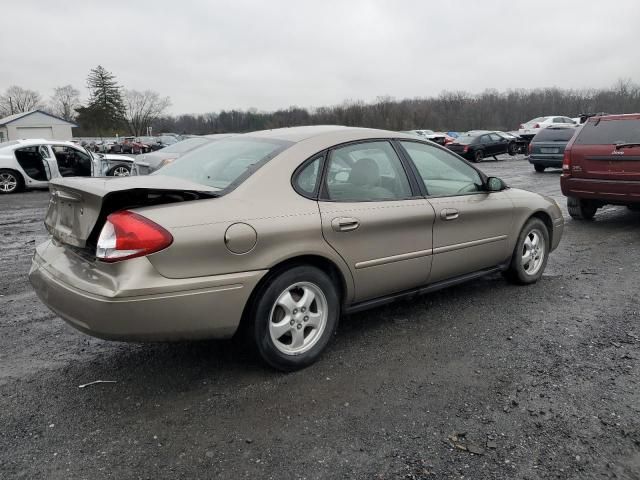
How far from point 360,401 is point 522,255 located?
271 centimetres

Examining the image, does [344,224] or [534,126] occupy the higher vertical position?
[534,126]

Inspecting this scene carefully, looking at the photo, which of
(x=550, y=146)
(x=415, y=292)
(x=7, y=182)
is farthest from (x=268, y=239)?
(x=550, y=146)

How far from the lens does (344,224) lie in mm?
3406

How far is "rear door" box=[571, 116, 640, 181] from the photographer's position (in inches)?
288

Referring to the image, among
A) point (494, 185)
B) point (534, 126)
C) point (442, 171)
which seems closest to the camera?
point (442, 171)

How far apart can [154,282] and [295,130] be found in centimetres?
177

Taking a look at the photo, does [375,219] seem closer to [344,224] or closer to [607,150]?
[344,224]

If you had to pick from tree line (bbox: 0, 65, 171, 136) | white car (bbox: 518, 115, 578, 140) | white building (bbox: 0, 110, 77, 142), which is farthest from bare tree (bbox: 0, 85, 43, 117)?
white car (bbox: 518, 115, 578, 140)

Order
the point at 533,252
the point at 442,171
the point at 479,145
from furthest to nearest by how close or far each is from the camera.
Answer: the point at 479,145 → the point at 533,252 → the point at 442,171

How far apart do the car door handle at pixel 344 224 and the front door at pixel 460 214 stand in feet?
2.70

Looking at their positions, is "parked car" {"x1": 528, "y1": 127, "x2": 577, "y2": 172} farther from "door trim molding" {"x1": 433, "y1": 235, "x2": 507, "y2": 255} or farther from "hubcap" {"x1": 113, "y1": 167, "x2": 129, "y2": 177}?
"door trim molding" {"x1": 433, "y1": 235, "x2": 507, "y2": 255}

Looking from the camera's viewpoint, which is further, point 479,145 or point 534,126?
point 534,126

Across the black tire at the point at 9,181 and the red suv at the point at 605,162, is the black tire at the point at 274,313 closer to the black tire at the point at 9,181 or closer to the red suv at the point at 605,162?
the red suv at the point at 605,162

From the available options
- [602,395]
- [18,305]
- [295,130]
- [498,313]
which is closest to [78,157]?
[18,305]
